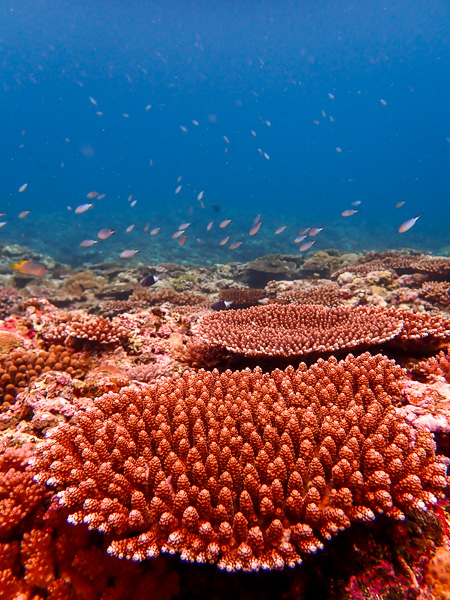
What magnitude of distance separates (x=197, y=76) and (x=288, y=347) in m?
160

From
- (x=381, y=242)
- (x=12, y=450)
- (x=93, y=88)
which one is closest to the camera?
(x=12, y=450)

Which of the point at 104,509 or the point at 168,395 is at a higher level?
the point at 168,395

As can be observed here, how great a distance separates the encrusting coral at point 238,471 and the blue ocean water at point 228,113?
42.4 meters

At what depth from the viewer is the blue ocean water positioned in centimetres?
Result: 7706

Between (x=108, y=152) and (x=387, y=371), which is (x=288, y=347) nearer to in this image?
(x=387, y=371)

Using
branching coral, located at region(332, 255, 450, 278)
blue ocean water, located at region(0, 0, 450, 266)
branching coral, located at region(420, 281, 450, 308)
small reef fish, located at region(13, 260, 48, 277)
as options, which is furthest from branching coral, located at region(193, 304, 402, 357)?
blue ocean water, located at region(0, 0, 450, 266)

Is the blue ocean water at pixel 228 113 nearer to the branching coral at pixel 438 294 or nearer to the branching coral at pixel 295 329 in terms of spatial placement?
the branching coral at pixel 438 294

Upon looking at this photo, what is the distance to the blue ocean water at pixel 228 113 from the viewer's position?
253 feet

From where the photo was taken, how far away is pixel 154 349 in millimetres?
5387

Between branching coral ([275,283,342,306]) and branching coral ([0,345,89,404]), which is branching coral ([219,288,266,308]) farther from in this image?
branching coral ([0,345,89,404])

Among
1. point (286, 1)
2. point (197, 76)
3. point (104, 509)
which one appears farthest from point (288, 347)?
point (197, 76)

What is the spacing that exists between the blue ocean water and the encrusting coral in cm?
4238

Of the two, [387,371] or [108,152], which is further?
[108,152]

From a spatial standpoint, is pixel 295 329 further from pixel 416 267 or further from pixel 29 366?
pixel 416 267
